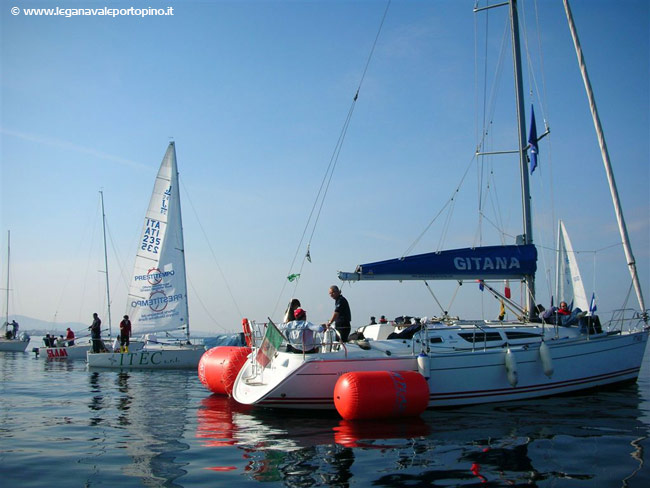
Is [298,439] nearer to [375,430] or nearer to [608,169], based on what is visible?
[375,430]

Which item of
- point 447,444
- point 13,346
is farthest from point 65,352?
point 447,444

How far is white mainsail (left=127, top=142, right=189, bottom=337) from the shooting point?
24406 millimetres

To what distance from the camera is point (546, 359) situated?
12.4 meters

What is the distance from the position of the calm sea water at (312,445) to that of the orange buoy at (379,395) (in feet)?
0.81

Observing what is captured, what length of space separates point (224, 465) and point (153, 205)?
19.6 metres

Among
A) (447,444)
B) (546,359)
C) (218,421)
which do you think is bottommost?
(447,444)

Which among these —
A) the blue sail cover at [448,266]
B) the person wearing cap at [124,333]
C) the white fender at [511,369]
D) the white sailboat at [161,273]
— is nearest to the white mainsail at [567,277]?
the blue sail cover at [448,266]

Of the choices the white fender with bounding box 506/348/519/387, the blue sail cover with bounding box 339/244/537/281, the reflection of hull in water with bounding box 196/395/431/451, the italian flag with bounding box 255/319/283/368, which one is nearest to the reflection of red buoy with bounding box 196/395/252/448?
the reflection of hull in water with bounding box 196/395/431/451

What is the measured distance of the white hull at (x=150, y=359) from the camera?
850 inches

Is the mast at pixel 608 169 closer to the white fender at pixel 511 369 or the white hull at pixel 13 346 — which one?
the white fender at pixel 511 369

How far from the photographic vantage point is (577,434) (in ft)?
30.0

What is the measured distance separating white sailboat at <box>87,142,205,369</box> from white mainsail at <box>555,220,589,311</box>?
1490cm

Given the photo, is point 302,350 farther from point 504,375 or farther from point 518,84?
point 518,84

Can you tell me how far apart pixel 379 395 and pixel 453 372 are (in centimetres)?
239
